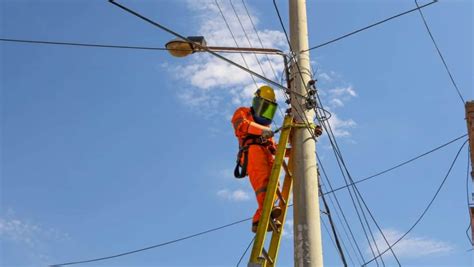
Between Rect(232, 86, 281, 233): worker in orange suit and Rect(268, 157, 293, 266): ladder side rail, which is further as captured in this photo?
Rect(232, 86, 281, 233): worker in orange suit

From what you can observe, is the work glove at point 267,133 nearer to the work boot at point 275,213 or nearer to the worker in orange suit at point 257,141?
the worker in orange suit at point 257,141

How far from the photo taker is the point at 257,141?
7176 mm

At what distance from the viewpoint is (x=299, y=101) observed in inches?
282

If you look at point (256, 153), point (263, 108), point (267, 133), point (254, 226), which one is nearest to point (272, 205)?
point (254, 226)

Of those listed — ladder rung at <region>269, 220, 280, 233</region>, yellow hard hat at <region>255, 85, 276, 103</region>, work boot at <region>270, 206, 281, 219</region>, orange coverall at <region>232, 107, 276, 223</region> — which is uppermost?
yellow hard hat at <region>255, 85, 276, 103</region>

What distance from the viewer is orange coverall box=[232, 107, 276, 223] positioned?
6.80m

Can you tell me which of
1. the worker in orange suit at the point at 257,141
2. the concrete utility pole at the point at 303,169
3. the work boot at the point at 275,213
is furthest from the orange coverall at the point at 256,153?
the concrete utility pole at the point at 303,169

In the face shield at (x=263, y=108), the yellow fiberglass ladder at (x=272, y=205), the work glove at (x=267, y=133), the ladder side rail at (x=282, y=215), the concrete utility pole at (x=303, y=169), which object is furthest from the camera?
the face shield at (x=263, y=108)

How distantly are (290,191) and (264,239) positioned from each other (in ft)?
3.47

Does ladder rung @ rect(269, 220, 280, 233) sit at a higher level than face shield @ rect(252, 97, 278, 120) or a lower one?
lower

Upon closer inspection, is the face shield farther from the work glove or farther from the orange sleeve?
the work glove

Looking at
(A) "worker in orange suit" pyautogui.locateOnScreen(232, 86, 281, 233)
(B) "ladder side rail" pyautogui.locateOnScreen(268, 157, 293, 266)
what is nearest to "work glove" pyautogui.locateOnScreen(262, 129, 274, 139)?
(A) "worker in orange suit" pyautogui.locateOnScreen(232, 86, 281, 233)

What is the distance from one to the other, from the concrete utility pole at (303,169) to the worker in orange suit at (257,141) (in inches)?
12.5

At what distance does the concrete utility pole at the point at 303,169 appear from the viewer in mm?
6227
